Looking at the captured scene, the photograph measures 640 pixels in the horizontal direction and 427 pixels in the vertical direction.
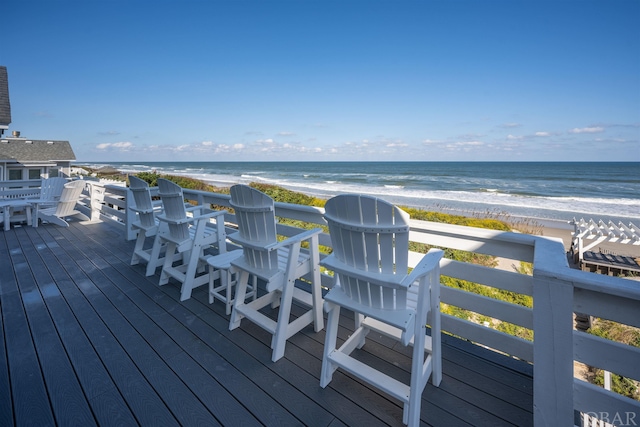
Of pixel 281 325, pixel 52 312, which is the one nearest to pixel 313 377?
pixel 281 325

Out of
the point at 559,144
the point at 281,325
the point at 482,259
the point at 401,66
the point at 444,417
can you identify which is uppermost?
the point at 401,66

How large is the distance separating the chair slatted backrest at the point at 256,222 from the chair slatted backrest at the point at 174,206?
0.84 meters

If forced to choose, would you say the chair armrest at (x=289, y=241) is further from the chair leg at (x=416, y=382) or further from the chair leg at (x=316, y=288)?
the chair leg at (x=416, y=382)

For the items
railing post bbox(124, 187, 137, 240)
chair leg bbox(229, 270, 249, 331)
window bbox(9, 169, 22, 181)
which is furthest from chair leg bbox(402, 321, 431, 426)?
window bbox(9, 169, 22, 181)

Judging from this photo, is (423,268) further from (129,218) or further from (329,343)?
(129,218)

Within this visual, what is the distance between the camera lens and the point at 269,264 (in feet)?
6.24

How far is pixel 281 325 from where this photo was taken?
175cm

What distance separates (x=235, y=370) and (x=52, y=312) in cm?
173

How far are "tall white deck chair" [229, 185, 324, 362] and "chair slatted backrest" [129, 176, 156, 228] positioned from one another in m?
1.51

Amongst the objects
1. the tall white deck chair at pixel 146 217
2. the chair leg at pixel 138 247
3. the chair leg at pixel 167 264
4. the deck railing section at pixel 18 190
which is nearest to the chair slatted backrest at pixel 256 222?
the chair leg at pixel 167 264

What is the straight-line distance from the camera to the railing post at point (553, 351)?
0.91m

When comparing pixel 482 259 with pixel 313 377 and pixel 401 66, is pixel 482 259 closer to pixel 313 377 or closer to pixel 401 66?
pixel 313 377

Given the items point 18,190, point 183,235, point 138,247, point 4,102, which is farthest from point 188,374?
point 4,102

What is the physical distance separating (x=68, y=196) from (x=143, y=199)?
3.44 metres
